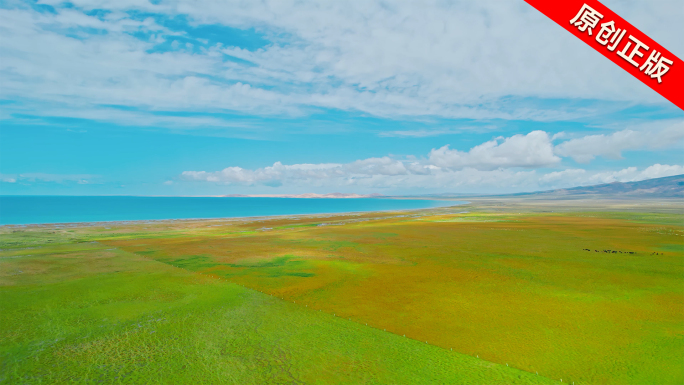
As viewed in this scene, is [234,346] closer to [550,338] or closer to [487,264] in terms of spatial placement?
[550,338]

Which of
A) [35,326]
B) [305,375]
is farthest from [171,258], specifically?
[305,375]

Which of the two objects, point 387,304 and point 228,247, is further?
point 228,247

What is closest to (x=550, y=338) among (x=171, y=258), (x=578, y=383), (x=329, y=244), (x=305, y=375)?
(x=578, y=383)

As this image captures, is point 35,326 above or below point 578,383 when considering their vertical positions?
above

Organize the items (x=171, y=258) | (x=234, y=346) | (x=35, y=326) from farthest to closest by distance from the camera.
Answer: (x=171, y=258)
(x=35, y=326)
(x=234, y=346)

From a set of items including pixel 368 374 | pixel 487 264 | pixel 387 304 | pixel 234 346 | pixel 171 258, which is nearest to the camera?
pixel 368 374

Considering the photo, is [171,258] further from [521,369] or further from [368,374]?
[521,369]
